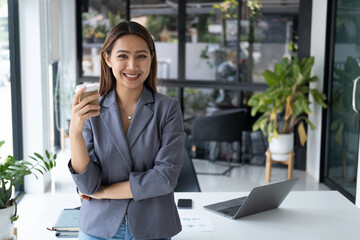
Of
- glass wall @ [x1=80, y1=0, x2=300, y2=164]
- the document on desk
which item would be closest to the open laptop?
the document on desk

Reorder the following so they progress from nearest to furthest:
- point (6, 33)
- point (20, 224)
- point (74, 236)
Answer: point (74, 236)
point (20, 224)
point (6, 33)

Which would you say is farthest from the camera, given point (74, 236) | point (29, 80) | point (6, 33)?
point (29, 80)

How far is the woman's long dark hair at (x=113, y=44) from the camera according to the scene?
1.89 m

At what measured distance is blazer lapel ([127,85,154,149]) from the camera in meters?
1.91

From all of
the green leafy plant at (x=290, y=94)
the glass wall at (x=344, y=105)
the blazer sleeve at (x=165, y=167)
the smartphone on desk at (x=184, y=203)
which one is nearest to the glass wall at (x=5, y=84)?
the smartphone on desk at (x=184, y=203)

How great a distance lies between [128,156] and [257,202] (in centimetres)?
83

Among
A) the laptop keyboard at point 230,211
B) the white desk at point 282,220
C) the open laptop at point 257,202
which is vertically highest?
the open laptop at point 257,202

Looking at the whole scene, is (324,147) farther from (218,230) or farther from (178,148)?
(178,148)

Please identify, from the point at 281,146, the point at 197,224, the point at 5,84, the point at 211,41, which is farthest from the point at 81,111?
the point at 211,41

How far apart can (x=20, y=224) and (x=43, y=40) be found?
1.85 meters

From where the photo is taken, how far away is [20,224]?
4.43 metres

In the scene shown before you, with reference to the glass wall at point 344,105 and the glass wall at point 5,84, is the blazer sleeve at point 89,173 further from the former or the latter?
the glass wall at point 344,105

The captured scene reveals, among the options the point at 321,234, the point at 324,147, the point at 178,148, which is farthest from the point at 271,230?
the point at 324,147

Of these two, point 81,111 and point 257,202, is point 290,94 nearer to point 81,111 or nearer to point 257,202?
point 257,202
